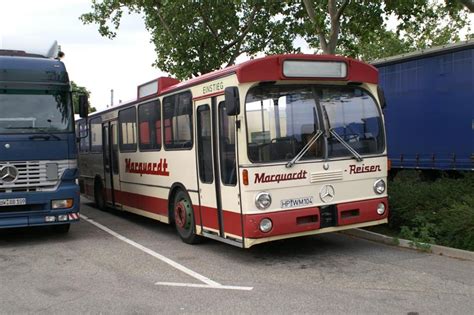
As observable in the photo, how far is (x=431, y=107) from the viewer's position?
14.2m

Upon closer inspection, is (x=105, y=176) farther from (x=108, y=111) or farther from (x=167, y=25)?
(x=167, y=25)

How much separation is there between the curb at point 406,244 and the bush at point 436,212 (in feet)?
0.56

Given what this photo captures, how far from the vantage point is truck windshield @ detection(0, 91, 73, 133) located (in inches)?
365

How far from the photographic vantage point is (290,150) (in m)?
7.45

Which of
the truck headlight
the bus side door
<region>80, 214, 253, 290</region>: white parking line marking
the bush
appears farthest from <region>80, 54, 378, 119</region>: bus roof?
the truck headlight

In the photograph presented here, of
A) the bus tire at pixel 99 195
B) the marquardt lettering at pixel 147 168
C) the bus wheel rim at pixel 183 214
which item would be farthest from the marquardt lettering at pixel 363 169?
the bus tire at pixel 99 195

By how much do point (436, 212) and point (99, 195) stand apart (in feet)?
28.9

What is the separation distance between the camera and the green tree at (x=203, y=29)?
1944 centimetres

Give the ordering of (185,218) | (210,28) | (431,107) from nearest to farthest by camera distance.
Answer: (185,218) < (431,107) < (210,28)

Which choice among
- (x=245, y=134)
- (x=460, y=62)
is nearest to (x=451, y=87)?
(x=460, y=62)

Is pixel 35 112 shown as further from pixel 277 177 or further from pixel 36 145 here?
pixel 277 177

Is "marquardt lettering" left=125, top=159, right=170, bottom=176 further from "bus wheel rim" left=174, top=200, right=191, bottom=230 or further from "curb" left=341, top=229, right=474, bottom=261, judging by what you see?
"curb" left=341, top=229, right=474, bottom=261

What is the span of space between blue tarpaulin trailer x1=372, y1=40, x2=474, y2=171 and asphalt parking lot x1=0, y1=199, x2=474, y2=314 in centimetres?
566

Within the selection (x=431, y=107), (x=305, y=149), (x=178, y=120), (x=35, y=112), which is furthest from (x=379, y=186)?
(x=431, y=107)
